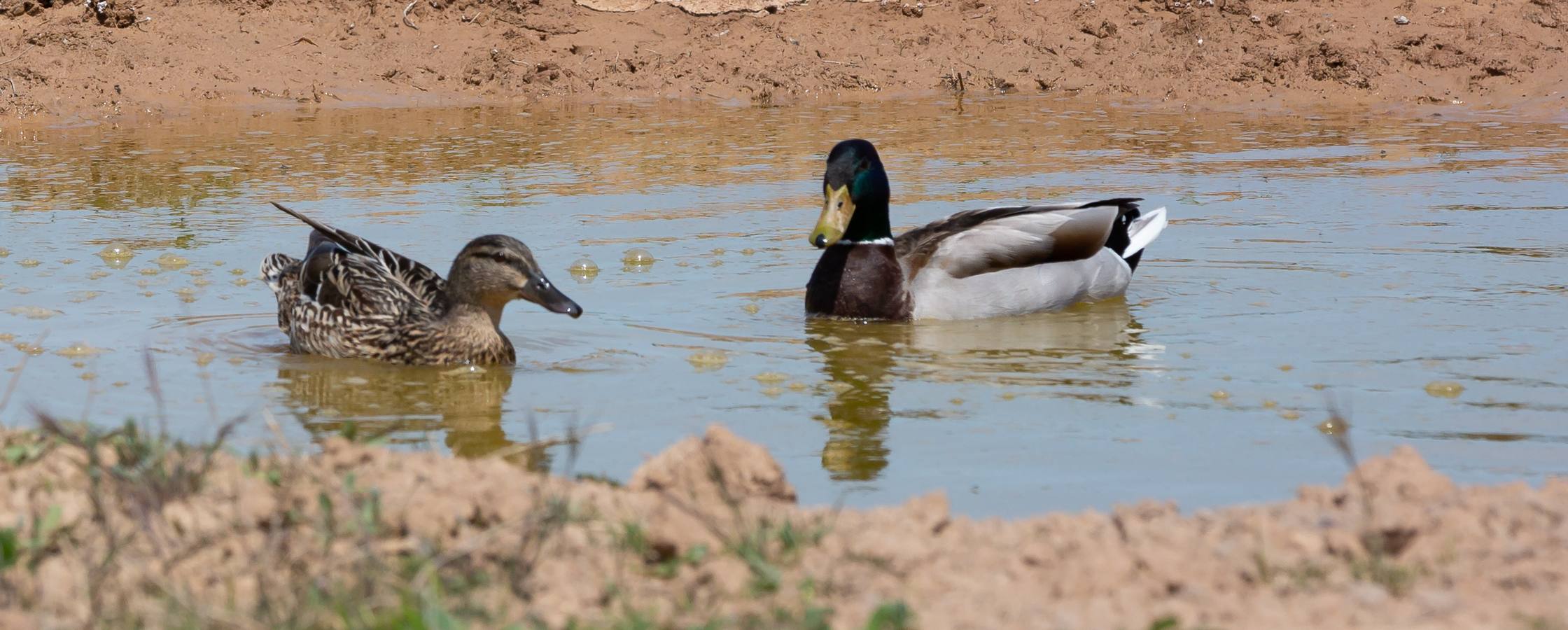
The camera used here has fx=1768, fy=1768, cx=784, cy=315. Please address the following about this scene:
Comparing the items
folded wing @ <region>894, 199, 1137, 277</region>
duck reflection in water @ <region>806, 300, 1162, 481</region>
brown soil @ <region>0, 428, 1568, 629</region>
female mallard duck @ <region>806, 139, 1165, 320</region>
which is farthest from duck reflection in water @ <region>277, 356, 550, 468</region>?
folded wing @ <region>894, 199, 1137, 277</region>

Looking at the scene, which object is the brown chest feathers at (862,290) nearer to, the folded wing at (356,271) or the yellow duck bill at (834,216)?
the yellow duck bill at (834,216)

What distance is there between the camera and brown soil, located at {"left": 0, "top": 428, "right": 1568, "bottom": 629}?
329 centimetres

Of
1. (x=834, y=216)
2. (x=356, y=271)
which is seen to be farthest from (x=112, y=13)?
(x=834, y=216)

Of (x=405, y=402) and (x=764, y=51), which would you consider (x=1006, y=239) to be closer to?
(x=405, y=402)

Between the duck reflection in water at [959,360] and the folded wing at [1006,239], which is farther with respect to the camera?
the folded wing at [1006,239]

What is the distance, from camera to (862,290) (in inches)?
338

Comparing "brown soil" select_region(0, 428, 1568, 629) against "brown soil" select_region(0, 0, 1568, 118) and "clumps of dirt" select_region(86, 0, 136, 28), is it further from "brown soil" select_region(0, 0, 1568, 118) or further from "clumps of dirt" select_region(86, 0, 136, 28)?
"clumps of dirt" select_region(86, 0, 136, 28)

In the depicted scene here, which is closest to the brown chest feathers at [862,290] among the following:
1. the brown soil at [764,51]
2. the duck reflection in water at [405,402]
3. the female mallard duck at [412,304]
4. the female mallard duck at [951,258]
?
the female mallard duck at [951,258]

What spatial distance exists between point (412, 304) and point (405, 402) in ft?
2.98

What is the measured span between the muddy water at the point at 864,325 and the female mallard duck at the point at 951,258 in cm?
18

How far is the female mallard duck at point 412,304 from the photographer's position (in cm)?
712

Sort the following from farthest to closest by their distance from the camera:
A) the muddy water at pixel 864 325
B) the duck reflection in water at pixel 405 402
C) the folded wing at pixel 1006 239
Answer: the folded wing at pixel 1006 239 → the duck reflection in water at pixel 405 402 → the muddy water at pixel 864 325

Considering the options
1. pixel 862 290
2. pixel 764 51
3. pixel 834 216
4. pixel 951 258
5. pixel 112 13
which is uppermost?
pixel 112 13

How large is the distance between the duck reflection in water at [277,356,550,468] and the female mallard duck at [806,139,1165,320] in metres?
2.08
